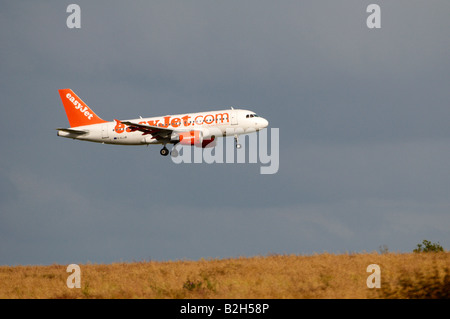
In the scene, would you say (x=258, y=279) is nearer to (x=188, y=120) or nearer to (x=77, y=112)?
(x=188, y=120)

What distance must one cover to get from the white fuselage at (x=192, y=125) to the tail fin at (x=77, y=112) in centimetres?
199

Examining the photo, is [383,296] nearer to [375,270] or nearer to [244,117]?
[375,270]

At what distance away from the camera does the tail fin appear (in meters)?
60.3

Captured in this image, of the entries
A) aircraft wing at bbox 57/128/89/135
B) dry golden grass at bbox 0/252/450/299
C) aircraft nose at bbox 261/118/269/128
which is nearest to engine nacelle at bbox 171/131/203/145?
aircraft nose at bbox 261/118/269/128

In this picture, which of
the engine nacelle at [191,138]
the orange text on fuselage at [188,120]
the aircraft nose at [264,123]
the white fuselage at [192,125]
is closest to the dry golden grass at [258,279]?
the engine nacelle at [191,138]

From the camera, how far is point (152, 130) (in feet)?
177

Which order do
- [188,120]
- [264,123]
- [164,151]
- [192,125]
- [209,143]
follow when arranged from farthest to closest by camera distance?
1. [164,151]
2. [188,120]
3. [192,125]
4. [264,123]
5. [209,143]

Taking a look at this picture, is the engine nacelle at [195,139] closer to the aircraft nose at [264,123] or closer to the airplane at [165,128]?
the airplane at [165,128]

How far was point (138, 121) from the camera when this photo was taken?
2224 inches

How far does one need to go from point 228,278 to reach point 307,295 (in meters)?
5.26

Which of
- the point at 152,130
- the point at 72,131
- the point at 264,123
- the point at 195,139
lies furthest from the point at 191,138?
the point at 72,131

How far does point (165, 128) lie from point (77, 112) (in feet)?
39.9

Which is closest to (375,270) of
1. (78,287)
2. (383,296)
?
(383,296)

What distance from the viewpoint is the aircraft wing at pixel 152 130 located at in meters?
52.4
